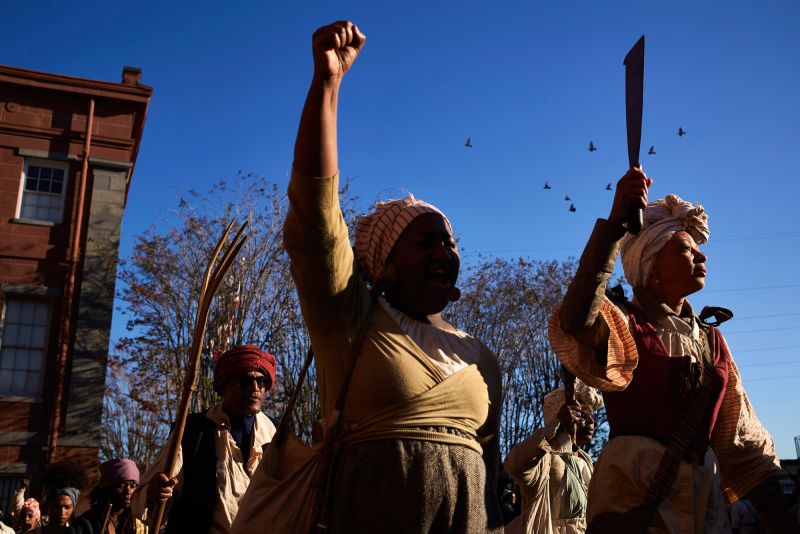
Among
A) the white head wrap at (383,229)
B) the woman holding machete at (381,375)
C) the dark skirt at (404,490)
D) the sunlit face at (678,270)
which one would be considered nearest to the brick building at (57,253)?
the white head wrap at (383,229)

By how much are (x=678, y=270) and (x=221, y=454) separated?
2736 mm

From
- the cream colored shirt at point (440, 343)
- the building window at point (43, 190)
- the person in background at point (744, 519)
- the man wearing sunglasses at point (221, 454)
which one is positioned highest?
the building window at point (43, 190)

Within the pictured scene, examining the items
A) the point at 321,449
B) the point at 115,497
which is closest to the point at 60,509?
the point at 115,497

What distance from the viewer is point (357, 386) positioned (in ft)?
8.35

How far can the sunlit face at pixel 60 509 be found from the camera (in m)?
5.81

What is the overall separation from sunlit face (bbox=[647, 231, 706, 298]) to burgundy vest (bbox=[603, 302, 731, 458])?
0.36m

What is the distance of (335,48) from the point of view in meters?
2.48

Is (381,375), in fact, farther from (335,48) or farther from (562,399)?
(562,399)

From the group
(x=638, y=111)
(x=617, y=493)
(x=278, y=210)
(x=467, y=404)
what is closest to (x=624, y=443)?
(x=617, y=493)

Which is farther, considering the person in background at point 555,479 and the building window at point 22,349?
the building window at point 22,349

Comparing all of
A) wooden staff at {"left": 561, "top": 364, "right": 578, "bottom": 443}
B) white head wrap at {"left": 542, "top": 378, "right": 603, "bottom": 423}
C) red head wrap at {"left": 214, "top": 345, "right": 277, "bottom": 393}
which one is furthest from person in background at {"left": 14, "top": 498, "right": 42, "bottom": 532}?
wooden staff at {"left": 561, "top": 364, "right": 578, "bottom": 443}

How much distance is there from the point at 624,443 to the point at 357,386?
3.77 ft

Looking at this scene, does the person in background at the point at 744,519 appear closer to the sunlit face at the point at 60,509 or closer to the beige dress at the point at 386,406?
the sunlit face at the point at 60,509

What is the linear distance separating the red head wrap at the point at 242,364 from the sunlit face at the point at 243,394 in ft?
0.11
